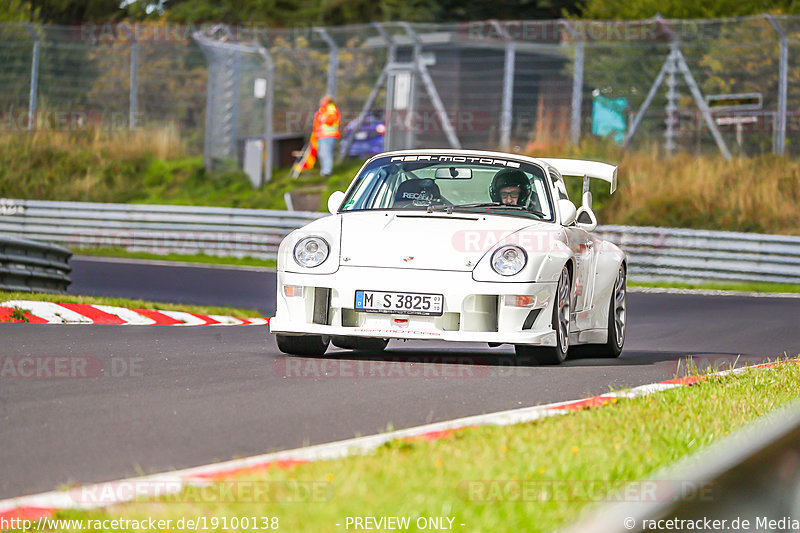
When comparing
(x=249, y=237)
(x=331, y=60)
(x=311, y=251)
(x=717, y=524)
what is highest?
(x=331, y=60)

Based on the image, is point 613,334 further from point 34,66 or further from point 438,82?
point 34,66

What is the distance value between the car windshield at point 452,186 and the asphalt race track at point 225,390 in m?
0.98

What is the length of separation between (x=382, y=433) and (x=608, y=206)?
20.4m

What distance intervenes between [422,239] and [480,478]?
408 cm

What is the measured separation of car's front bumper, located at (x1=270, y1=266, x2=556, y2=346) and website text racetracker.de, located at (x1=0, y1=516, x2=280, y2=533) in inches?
172

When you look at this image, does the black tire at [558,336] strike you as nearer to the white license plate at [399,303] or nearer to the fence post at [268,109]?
the white license plate at [399,303]

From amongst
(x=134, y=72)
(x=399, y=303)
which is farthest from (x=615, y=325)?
(x=134, y=72)

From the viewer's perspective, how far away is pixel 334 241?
327 inches

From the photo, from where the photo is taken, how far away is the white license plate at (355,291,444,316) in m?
8.02

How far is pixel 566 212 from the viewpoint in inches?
358

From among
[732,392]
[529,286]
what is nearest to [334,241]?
[529,286]

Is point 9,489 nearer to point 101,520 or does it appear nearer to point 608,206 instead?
point 101,520

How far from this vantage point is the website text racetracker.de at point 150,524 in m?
3.52

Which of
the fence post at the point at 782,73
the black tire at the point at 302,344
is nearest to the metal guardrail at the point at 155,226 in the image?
the fence post at the point at 782,73
